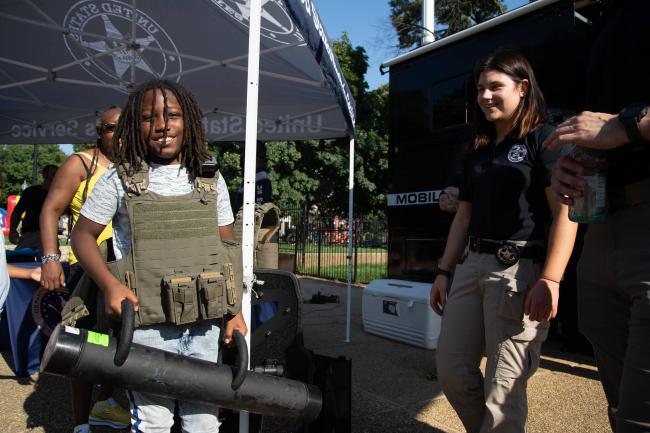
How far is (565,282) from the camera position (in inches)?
156

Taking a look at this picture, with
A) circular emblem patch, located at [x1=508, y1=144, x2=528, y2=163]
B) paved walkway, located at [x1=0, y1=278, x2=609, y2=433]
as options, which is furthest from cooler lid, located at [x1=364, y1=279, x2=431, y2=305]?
circular emblem patch, located at [x1=508, y1=144, x2=528, y2=163]

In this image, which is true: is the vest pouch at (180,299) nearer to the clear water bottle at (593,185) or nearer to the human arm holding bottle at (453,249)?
the human arm holding bottle at (453,249)

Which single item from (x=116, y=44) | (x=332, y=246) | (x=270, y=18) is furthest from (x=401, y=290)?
(x=332, y=246)

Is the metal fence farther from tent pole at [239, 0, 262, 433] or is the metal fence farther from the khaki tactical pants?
the khaki tactical pants

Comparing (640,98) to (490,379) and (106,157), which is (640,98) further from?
(106,157)

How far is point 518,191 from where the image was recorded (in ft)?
6.34

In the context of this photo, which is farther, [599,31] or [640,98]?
[599,31]

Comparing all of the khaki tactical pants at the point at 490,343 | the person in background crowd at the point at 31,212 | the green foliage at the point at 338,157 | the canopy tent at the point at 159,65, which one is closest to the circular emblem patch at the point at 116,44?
the canopy tent at the point at 159,65

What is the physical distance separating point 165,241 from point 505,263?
1.31 meters

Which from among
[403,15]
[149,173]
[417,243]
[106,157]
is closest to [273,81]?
[417,243]

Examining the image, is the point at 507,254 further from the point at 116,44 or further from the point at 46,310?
the point at 116,44

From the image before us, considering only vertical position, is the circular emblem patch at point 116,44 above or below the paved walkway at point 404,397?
above

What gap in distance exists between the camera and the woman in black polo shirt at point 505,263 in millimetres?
1823

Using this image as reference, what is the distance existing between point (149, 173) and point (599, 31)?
1.76m
